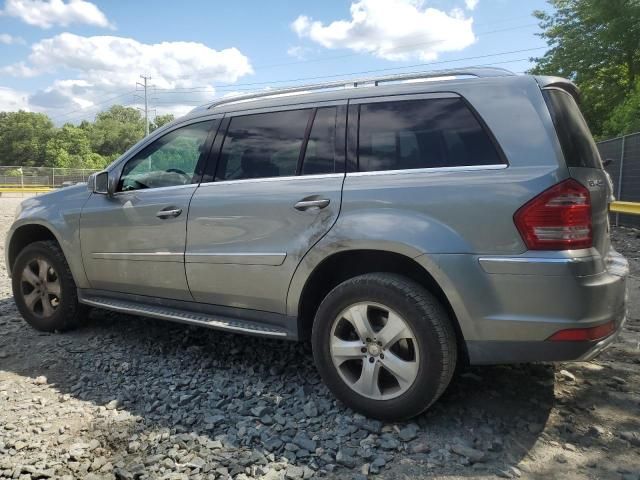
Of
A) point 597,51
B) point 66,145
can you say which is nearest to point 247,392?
point 597,51

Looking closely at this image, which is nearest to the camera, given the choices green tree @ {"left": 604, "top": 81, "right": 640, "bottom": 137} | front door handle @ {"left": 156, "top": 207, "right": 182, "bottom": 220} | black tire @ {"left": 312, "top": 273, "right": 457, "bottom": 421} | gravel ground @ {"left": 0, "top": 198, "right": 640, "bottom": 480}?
gravel ground @ {"left": 0, "top": 198, "right": 640, "bottom": 480}

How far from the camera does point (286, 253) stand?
3.09 m

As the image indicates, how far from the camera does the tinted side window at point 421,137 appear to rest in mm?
2684

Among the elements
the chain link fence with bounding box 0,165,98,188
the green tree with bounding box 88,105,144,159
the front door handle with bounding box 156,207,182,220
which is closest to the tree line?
the green tree with bounding box 88,105,144,159

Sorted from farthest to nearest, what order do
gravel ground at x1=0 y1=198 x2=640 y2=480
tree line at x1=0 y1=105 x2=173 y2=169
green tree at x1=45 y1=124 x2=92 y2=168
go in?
tree line at x1=0 y1=105 x2=173 y2=169
green tree at x1=45 y1=124 x2=92 y2=168
gravel ground at x1=0 y1=198 x2=640 y2=480

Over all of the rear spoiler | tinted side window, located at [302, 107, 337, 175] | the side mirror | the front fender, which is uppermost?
the rear spoiler

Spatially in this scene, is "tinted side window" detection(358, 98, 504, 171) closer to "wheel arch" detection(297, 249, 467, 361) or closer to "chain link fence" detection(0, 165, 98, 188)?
"wheel arch" detection(297, 249, 467, 361)

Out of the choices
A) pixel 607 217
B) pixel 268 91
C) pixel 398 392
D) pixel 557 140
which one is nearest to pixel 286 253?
pixel 398 392

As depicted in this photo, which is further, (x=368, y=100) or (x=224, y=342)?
(x=224, y=342)

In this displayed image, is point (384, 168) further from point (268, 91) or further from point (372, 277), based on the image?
point (268, 91)

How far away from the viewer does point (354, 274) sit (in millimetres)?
3115

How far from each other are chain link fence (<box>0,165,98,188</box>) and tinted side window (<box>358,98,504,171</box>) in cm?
3695

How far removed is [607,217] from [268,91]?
2.30 metres

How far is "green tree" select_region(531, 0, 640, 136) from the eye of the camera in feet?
72.2
